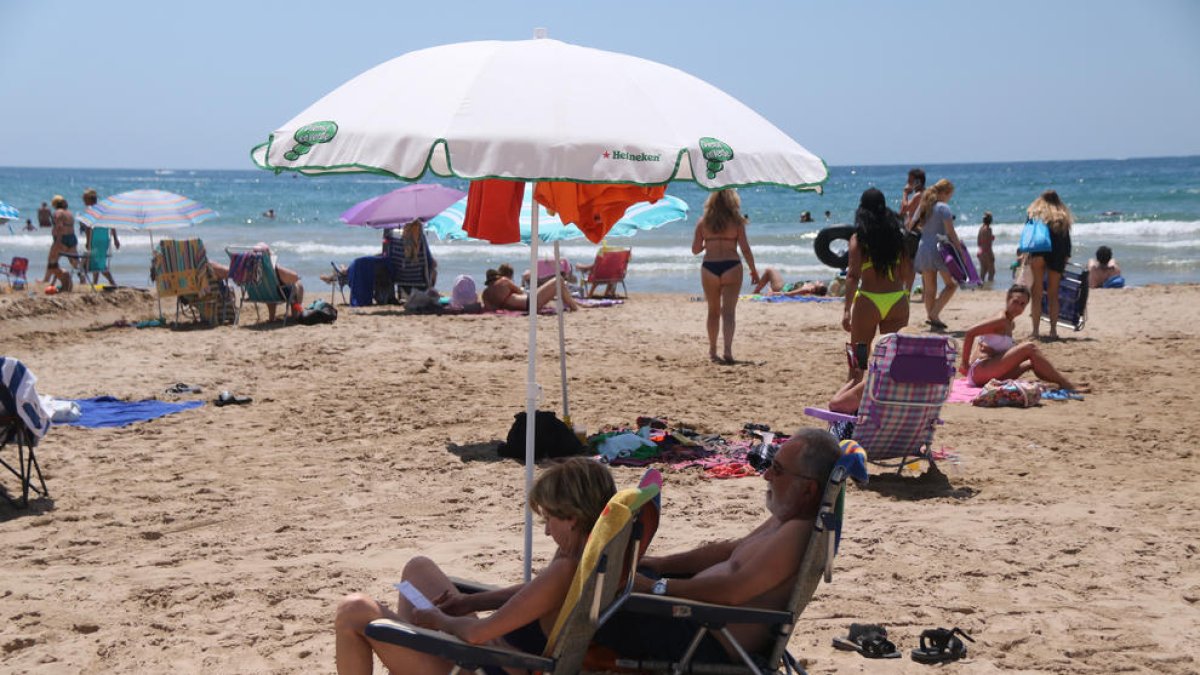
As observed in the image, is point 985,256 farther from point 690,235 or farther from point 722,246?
point 690,235

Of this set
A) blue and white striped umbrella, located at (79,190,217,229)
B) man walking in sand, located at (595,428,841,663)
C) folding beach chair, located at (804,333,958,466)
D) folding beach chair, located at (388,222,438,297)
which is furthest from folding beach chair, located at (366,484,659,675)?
blue and white striped umbrella, located at (79,190,217,229)

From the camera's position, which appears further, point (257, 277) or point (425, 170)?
point (257, 277)

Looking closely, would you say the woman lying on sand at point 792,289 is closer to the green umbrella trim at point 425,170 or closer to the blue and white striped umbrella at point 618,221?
the blue and white striped umbrella at point 618,221

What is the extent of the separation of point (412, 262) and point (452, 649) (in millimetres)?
11635

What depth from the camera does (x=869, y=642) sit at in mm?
3807

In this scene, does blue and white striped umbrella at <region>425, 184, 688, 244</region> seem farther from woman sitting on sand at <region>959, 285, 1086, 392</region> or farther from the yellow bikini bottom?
woman sitting on sand at <region>959, 285, 1086, 392</region>

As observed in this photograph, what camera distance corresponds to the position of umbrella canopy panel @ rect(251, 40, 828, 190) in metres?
3.51

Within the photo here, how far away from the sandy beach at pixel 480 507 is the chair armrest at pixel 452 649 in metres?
0.90

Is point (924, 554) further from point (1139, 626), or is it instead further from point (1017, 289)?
point (1017, 289)

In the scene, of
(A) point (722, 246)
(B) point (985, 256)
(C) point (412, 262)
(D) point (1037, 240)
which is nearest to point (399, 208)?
(C) point (412, 262)

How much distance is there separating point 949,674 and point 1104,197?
1758 inches

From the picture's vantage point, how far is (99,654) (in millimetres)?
3824

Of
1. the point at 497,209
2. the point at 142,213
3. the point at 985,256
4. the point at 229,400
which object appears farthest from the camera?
the point at 985,256

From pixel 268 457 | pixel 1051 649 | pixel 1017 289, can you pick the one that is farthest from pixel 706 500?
pixel 1017 289
